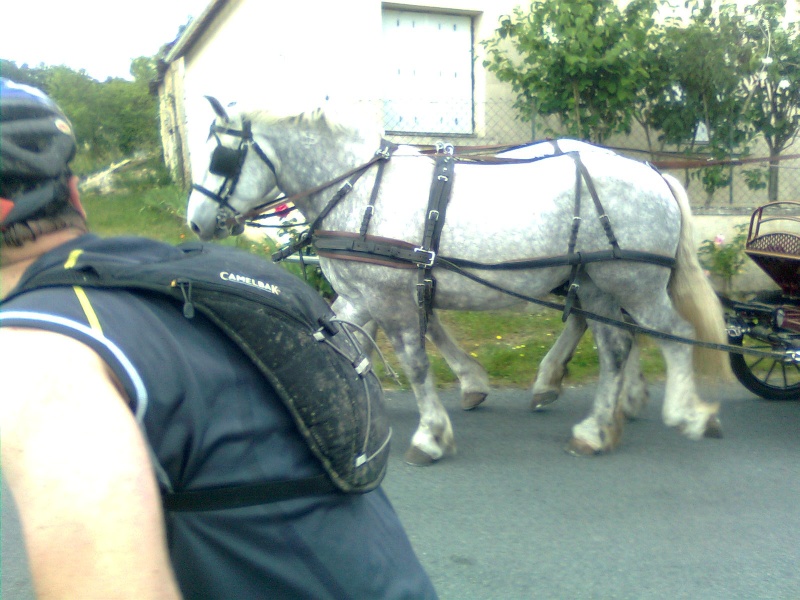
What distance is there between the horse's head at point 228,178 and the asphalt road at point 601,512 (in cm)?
160

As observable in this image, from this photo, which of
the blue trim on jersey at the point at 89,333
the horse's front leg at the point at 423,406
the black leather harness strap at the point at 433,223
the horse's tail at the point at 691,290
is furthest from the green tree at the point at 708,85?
the blue trim on jersey at the point at 89,333

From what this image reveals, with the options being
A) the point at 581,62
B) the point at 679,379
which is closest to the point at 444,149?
the point at 679,379

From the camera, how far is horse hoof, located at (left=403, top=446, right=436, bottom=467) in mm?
4113

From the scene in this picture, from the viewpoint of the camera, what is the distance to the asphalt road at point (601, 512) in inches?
116

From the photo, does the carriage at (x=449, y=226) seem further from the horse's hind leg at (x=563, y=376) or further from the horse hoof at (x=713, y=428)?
the horse's hind leg at (x=563, y=376)

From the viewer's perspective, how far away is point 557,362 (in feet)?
16.3

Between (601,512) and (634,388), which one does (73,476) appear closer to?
(601,512)

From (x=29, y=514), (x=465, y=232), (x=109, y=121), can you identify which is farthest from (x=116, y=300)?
(x=109, y=121)

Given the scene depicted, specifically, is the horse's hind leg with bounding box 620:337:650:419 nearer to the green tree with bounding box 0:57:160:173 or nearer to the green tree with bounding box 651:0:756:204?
the green tree with bounding box 651:0:756:204

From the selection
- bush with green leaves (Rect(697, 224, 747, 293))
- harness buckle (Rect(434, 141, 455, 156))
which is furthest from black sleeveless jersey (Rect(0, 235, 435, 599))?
bush with green leaves (Rect(697, 224, 747, 293))

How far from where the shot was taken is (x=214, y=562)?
1044 mm

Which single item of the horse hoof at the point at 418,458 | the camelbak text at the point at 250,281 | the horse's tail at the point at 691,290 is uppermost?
the camelbak text at the point at 250,281

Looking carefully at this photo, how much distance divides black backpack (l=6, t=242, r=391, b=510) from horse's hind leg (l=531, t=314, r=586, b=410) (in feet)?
12.7

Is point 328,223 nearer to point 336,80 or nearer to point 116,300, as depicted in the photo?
point 116,300
